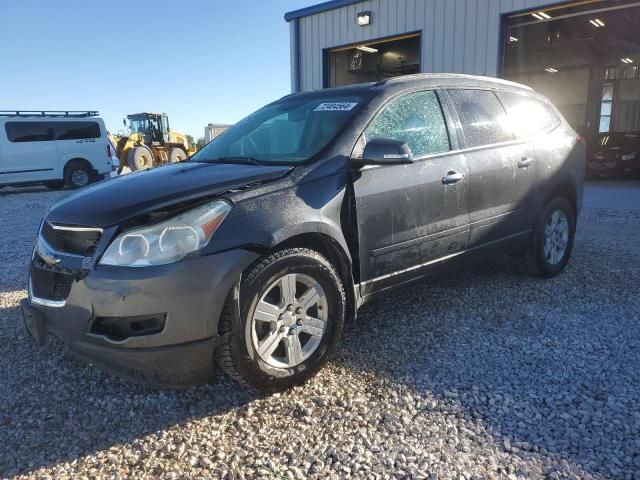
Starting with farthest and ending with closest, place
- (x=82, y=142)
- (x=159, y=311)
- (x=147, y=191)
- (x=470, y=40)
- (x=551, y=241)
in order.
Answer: (x=82, y=142), (x=470, y=40), (x=551, y=241), (x=147, y=191), (x=159, y=311)

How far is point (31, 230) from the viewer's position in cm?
787

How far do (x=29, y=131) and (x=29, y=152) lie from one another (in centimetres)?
62

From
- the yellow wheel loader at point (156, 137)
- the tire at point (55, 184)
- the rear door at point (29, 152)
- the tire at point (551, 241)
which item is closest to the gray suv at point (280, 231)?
the tire at point (551, 241)

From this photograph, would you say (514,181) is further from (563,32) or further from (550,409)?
(563,32)

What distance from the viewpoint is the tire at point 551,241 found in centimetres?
432

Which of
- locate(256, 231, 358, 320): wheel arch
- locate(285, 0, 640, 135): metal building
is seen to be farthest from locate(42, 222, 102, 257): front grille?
locate(285, 0, 640, 135): metal building

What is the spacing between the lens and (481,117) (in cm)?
384

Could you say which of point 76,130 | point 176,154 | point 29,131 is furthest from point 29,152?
point 176,154

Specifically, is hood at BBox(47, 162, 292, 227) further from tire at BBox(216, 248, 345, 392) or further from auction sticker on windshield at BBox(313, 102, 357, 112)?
auction sticker on windshield at BBox(313, 102, 357, 112)

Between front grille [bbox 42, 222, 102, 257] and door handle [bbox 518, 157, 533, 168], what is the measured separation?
3.15m

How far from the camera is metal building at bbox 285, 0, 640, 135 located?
10031 mm

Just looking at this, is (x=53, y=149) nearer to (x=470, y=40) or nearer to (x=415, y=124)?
(x=470, y=40)

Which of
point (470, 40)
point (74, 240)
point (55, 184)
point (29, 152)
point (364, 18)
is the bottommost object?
point (55, 184)

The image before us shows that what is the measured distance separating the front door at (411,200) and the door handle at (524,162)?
29.7 inches
